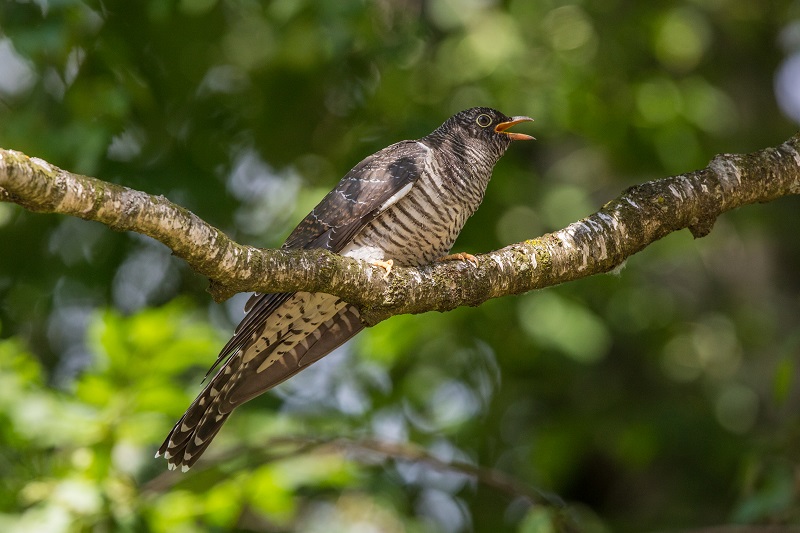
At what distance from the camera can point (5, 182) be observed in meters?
2.24

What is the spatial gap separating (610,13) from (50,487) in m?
5.14

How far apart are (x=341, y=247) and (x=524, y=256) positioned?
0.95 meters

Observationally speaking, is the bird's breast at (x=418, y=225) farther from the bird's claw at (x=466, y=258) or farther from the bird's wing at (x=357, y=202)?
the bird's claw at (x=466, y=258)

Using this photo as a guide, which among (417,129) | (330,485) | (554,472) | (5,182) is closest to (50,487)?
(330,485)

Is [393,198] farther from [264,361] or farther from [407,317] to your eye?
[407,317]

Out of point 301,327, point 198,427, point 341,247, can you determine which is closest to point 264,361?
point 301,327

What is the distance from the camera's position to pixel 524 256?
10.7ft

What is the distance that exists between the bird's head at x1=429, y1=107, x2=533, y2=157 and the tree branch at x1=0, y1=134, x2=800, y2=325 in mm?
1113

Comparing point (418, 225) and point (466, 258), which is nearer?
point (466, 258)

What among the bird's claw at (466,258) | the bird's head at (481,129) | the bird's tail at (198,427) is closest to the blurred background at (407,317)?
the bird's tail at (198,427)

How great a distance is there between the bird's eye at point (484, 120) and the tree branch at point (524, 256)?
1192 mm

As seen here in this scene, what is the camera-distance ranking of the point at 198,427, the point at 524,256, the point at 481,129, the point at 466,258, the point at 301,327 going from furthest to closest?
the point at 481,129
the point at 301,327
the point at 198,427
the point at 466,258
the point at 524,256

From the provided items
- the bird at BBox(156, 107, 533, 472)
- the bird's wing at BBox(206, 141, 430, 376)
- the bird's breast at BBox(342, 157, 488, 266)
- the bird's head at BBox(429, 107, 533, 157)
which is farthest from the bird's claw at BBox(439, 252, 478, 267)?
the bird's head at BBox(429, 107, 533, 157)

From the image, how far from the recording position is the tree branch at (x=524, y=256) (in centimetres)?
279
